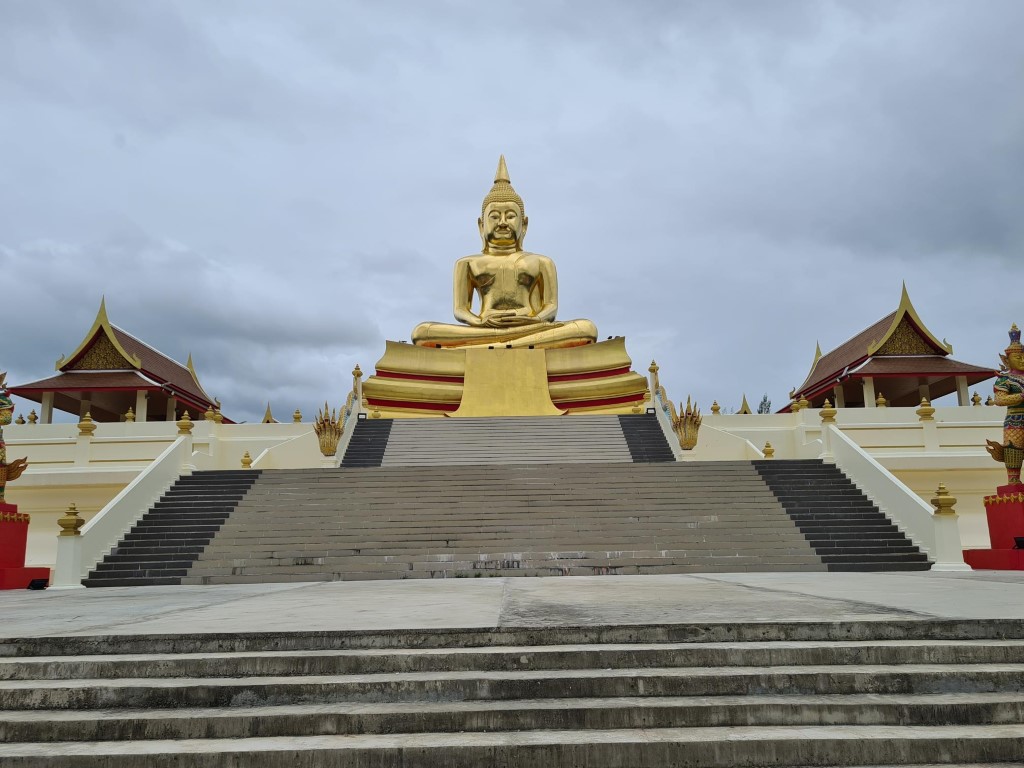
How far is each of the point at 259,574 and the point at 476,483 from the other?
3851 millimetres

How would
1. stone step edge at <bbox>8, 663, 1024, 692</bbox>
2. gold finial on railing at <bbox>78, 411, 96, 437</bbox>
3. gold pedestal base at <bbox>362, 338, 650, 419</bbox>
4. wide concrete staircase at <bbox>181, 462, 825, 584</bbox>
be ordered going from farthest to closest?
gold pedestal base at <bbox>362, 338, 650, 419</bbox>
gold finial on railing at <bbox>78, 411, 96, 437</bbox>
wide concrete staircase at <bbox>181, 462, 825, 584</bbox>
stone step edge at <bbox>8, 663, 1024, 692</bbox>

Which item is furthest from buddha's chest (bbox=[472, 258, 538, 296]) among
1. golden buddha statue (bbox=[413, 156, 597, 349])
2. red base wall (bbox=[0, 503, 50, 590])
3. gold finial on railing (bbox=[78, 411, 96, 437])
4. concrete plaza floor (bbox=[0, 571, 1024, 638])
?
concrete plaza floor (bbox=[0, 571, 1024, 638])

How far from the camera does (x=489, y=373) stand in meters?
22.1

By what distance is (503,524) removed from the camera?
431 inches

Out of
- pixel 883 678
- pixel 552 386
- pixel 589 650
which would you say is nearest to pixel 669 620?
pixel 589 650

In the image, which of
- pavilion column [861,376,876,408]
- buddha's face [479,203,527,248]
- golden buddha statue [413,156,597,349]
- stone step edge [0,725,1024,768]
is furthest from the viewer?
pavilion column [861,376,876,408]

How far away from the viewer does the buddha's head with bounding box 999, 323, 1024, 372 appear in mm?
11500

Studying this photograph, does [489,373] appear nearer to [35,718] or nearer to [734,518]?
[734,518]

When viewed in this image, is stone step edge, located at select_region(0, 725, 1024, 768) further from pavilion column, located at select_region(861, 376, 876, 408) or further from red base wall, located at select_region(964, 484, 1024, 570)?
pavilion column, located at select_region(861, 376, 876, 408)

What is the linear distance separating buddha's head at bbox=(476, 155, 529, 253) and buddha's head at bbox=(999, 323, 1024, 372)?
16.2m

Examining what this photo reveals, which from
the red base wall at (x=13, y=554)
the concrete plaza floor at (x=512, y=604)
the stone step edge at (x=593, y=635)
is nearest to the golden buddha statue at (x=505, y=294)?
the red base wall at (x=13, y=554)

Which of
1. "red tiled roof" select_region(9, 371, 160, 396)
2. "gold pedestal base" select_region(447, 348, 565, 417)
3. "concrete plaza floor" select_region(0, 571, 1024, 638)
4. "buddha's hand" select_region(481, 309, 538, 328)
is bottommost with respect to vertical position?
"concrete plaza floor" select_region(0, 571, 1024, 638)

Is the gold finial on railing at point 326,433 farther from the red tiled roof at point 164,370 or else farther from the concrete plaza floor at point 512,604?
the red tiled roof at point 164,370

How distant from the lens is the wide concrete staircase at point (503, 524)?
9711mm
